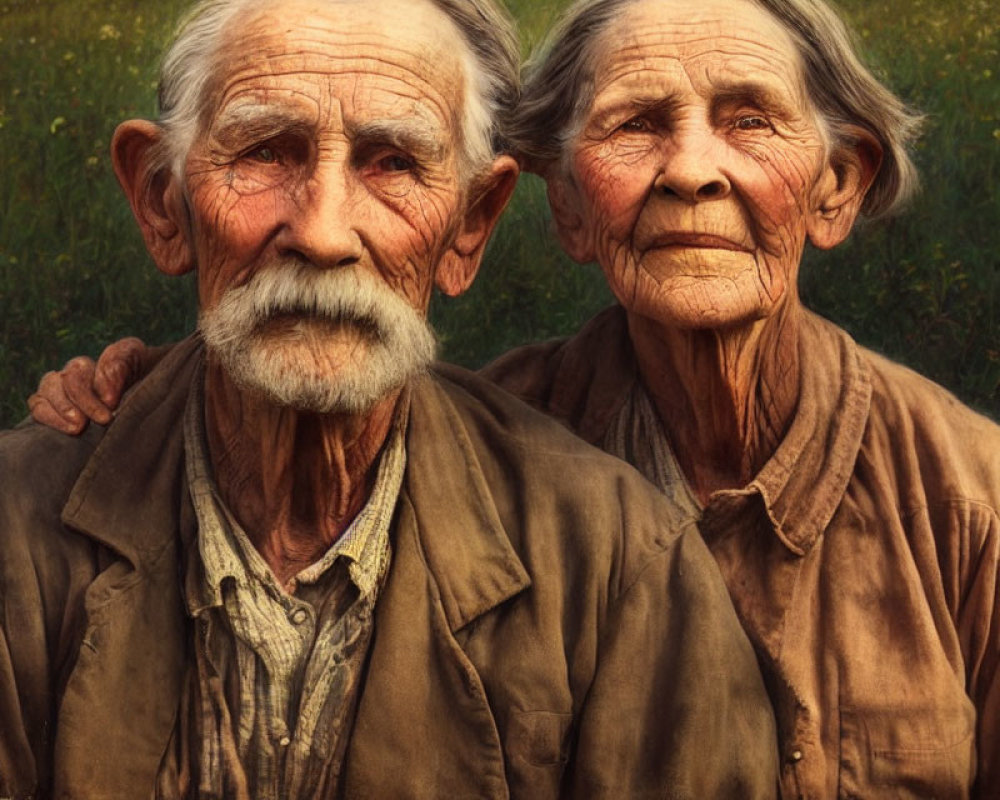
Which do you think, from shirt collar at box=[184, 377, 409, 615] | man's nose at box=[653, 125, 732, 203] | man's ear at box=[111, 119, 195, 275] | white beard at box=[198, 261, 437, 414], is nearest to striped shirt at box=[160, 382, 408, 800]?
shirt collar at box=[184, 377, 409, 615]

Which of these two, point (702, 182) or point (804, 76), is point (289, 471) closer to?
point (702, 182)

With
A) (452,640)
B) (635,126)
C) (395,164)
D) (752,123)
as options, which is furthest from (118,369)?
(752,123)

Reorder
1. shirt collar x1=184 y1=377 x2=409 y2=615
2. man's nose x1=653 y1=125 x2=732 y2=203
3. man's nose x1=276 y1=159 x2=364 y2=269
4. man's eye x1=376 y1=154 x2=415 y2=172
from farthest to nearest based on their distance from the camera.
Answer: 1. man's nose x1=653 y1=125 x2=732 y2=203
2. shirt collar x1=184 y1=377 x2=409 y2=615
3. man's eye x1=376 y1=154 x2=415 y2=172
4. man's nose x1=276 y1=159 x2=364 y2=269

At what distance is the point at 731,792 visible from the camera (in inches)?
186

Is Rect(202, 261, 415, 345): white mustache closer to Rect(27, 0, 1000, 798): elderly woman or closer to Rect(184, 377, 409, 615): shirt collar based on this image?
Rect(184, 377, 409, 615): shirt collar

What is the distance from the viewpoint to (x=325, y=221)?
450 cm

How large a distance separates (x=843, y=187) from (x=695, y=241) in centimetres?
49

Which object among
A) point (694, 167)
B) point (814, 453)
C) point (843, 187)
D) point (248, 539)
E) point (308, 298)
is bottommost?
point (248, 539)

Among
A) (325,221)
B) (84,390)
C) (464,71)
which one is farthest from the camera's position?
(84,390)

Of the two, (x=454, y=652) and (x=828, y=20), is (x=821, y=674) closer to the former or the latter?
(x=454, y=652)

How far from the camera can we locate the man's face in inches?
179

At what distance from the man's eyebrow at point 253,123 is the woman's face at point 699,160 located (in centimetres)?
78

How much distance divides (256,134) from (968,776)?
2.11m

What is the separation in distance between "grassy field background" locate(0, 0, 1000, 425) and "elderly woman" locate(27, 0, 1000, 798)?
0.30 metres
